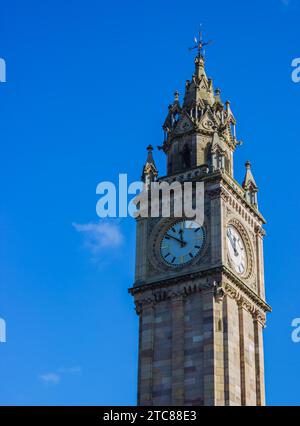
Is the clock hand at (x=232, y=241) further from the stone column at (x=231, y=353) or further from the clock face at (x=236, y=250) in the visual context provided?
the stone column at (x=231, y=353)

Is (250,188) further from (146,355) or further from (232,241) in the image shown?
(146,355)

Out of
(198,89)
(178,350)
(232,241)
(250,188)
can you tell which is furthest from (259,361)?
(198,89)

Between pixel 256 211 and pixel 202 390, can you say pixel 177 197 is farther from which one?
pixel 202 390

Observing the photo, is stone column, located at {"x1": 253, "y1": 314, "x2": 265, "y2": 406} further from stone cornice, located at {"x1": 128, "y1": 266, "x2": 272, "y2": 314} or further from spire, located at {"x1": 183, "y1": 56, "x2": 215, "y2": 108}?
spire, located at {"x1": 183, "y1": 56, "x2": 215, "y2": 108}

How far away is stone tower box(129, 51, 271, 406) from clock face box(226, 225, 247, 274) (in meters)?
0.09

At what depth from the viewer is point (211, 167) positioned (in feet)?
242

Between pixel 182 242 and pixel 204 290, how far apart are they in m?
4.23

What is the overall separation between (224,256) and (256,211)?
25.3 ft

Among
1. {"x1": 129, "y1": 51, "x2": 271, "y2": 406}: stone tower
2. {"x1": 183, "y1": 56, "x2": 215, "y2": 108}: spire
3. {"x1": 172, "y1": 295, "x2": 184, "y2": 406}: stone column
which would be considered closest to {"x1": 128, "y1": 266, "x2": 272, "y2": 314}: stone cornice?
{"x1": 129, "y1": 51, "x2": 271, "y2": 406}: stone tower

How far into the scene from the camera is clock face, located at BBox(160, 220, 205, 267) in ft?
233

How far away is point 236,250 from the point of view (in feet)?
239

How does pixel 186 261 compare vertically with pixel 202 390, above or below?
above
